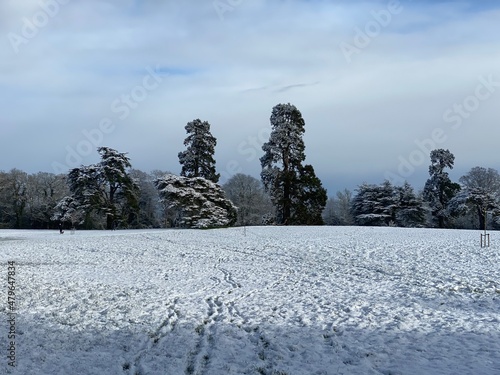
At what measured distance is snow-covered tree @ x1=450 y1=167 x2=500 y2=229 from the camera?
47.1 meters

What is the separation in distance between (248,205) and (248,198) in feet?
3.77

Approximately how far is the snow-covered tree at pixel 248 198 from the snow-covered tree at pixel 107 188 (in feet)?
58.1

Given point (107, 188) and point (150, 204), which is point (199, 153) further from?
point (150, 204)

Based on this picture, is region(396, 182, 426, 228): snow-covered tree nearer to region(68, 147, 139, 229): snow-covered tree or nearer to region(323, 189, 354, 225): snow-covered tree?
region(323, 189, 354, 225): snow-covered tree

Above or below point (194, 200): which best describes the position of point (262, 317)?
below

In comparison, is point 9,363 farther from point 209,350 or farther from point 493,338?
point 493,338

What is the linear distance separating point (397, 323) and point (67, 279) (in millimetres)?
10963

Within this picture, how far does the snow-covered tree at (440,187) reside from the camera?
173 feet

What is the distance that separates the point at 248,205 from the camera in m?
63.8

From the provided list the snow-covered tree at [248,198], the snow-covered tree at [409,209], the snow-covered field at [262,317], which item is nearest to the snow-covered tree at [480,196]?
the snow-covered tree at [409,209]

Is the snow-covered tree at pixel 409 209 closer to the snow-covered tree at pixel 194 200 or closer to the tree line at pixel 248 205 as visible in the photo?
the tree line at pixel 248 205

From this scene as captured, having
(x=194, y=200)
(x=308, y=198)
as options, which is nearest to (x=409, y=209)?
(x=308, y=198)

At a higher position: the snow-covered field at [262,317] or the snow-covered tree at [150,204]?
the snow-covered tree at [150,204]

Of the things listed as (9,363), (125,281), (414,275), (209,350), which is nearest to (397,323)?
(209,350)
